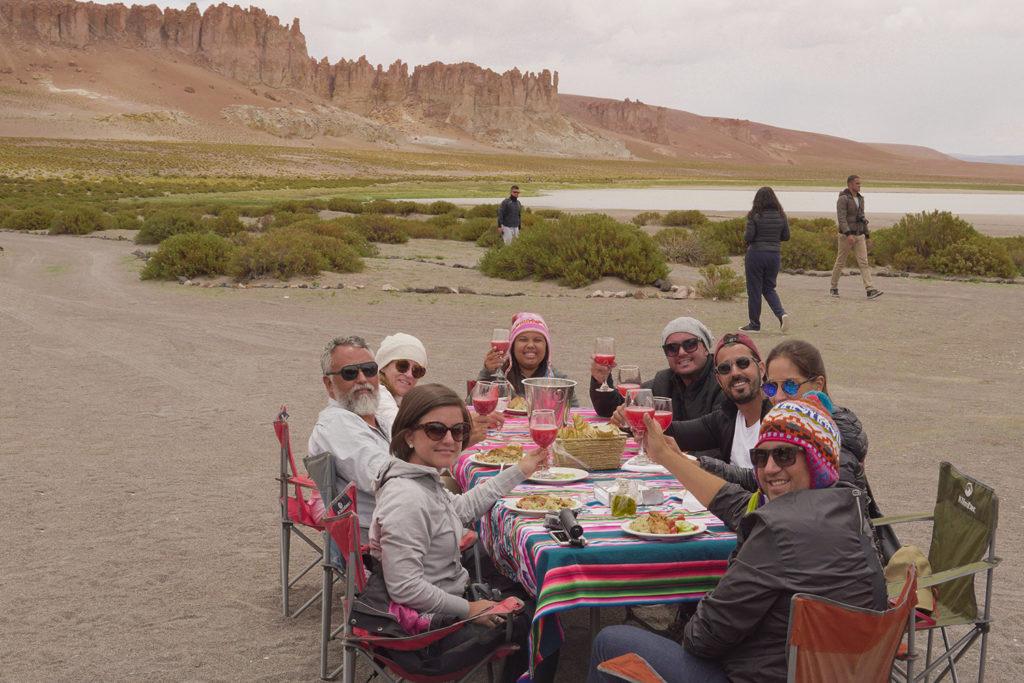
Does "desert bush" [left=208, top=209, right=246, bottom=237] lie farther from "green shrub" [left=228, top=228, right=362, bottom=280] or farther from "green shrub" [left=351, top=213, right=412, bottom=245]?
"green shrub" [left=228, top=228, right=362, bottom=280]

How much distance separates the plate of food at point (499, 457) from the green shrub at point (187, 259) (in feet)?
52.4

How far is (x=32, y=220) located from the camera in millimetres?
33062

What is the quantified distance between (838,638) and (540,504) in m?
1.22

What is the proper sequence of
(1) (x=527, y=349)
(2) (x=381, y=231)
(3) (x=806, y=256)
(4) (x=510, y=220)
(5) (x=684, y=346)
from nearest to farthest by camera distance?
1. (5) (x=684, y=346)
2. (1) (x=527, y=349)
3. (4) (x=510, y=220)
4. (3) (x=806, y=256)
5. (2) (x=381, y=231)

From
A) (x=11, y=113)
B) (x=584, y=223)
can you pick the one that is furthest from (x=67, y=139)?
(x=584, y=223)

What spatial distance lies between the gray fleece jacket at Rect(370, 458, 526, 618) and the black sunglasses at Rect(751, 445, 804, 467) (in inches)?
42.3

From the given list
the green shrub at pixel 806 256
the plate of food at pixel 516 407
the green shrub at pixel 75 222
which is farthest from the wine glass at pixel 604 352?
the green shrub at pixel 75 222

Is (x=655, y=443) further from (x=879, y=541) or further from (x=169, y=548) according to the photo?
(x=169, y=548)

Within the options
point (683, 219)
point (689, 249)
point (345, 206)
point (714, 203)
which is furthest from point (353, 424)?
point (714, 203)

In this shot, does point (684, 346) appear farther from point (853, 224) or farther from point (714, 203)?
point (714, 203)

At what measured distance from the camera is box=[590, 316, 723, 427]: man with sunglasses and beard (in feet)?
16.4

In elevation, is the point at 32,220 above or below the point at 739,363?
below

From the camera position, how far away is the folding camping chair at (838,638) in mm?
Answer: 2473

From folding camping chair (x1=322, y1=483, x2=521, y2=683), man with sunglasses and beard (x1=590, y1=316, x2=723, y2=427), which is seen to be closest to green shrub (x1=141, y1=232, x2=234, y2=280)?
Result: man with sunglasses and beard (x1=590, y1=316, x2=723, y2=427)
